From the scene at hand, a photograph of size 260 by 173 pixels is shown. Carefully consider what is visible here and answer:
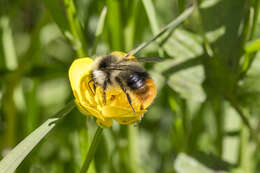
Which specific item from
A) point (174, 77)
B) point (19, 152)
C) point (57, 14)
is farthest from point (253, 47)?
point (19, 152)

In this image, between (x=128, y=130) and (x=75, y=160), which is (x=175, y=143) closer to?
(x=128, y=130)

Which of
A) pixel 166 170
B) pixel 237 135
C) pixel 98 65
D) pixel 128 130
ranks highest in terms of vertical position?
pixel 98 65

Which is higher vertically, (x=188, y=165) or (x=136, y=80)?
(x=136, y=80)

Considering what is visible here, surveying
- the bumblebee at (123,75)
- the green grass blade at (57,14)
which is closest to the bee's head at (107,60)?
the bumblebee at (123,75)

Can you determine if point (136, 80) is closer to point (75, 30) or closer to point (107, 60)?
point (107, 60)

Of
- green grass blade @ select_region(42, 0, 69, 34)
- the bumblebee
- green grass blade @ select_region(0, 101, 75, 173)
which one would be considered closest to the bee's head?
the bumblebee

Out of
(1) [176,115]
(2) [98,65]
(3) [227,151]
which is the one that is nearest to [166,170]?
(3) [227,151]
